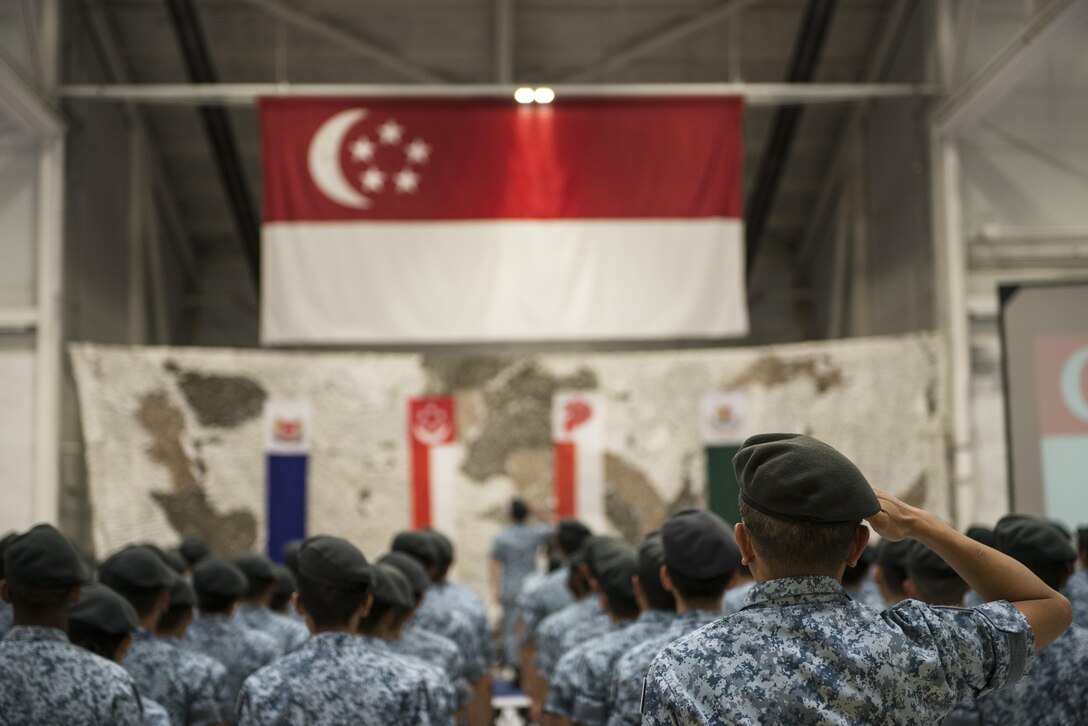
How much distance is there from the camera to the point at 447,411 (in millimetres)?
12234

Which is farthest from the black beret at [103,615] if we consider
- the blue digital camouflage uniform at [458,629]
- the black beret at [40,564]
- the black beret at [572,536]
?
the black beret at [572,536]

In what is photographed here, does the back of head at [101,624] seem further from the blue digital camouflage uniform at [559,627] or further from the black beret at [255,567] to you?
the blue digital camouflage uniform at [559,627]

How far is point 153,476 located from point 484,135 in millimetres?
4386

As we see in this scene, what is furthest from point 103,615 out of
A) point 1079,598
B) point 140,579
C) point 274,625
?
point 1079,598

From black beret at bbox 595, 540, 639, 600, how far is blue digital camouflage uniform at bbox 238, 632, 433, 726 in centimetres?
130

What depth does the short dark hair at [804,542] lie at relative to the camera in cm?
176

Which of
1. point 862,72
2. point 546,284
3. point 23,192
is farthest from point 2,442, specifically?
point 862,72

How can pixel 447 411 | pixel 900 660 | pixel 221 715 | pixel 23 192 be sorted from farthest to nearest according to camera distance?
pixel 447 411 < pixel 23 192 < pixel 221 715 < pixel 900 660

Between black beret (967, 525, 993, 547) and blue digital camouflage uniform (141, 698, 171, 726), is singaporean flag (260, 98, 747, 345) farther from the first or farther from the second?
blue digital camouflage uniform (141, 698, 171, 726)

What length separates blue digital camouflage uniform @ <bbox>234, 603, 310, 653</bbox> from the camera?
5.20m

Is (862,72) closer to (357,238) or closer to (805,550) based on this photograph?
(357,238)

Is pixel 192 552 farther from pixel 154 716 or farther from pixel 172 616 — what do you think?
pixel 154 716

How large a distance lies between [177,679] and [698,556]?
1.79m

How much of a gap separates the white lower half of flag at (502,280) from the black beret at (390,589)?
647cm
